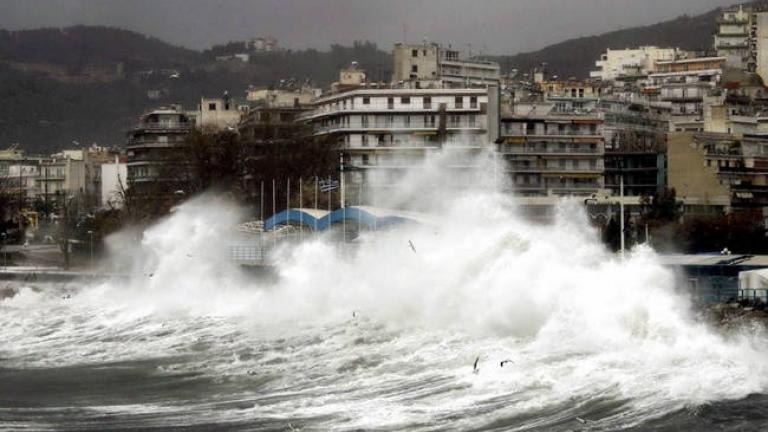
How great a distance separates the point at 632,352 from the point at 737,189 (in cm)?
5565

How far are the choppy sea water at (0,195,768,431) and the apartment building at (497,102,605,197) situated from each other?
1158 inches

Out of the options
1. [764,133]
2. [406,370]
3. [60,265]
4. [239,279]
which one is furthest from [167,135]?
[406,370]

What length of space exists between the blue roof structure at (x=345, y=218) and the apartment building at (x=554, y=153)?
2168 centimetres

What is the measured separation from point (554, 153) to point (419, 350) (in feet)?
165

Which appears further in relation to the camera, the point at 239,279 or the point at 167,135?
the point at 167,135

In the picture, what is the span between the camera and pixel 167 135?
362 feet

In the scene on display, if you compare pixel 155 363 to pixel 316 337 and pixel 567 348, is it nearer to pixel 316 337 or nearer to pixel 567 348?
pixel 316 337

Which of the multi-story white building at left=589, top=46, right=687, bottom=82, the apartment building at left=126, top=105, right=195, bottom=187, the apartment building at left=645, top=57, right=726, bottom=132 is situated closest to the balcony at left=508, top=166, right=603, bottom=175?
the apartment building at left=645, top=57, right=726, bottom=132

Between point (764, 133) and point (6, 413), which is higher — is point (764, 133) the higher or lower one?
the higher one

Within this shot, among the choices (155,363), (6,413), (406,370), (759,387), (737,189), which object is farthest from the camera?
(737,189)

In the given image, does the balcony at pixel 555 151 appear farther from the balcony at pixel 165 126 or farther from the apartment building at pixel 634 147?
the balcony at pixel 165 126

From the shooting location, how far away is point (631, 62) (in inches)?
6225

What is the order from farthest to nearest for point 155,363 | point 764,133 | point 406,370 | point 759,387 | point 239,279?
point 764,133 → point 239,279 → point 155,363 → point 406,370 → point 759,387

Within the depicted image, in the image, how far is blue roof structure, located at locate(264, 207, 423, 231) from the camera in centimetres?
5969
